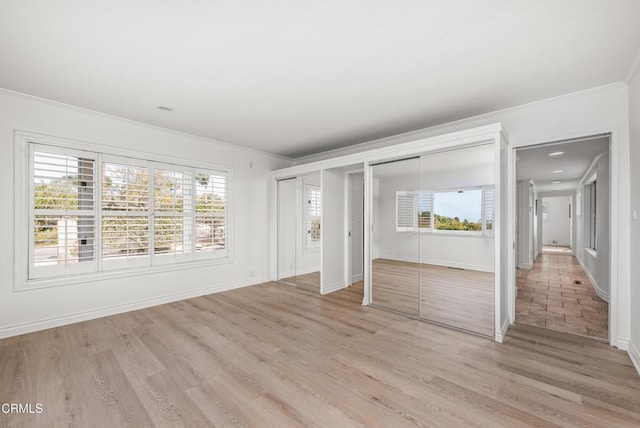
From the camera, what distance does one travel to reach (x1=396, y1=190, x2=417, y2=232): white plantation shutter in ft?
12.3

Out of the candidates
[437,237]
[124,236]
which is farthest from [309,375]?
[124,236]

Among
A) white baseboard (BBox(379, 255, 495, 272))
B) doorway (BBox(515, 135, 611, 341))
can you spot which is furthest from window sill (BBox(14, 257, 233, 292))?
doorway (BBox(515, 135, 611, 341))

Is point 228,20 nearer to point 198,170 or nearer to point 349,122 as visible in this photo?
point 349,122

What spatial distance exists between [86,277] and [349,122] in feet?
12.9

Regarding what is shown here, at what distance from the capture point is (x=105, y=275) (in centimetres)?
361

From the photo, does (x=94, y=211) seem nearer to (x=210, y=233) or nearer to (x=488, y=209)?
(x=210, y=233)

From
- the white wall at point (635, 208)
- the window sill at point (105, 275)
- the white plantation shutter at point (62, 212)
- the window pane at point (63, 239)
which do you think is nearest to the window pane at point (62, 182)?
the white plantation shutter at point (62, 212)

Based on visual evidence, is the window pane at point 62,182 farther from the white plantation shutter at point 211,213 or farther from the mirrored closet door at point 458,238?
the mirrored closet door at point 458,238

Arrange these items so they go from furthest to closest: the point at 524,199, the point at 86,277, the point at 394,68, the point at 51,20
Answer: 1. the point at 524,199
2. the point at 86,277
3. the point at 394,68
4. the point at 51,20

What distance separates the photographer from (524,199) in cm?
686

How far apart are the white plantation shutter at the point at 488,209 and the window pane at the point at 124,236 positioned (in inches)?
174

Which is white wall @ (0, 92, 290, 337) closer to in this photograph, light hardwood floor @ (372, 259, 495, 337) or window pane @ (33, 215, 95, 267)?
window pane @ (33, 215, 95, 267)

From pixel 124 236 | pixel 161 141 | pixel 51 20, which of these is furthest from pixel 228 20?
pixel 124 236

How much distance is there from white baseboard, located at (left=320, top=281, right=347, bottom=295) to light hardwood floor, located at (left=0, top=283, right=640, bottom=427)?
1.19 meters
